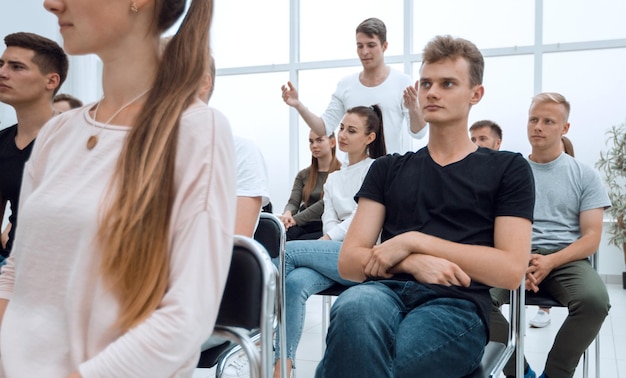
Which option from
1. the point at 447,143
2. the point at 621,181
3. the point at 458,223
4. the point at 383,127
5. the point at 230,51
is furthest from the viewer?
the point at 230,51

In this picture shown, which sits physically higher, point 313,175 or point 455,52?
point 455,52

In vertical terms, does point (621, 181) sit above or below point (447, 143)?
below

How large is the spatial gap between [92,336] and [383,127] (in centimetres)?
251

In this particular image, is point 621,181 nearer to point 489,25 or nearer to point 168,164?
point 489,25

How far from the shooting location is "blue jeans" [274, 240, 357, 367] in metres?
2.18

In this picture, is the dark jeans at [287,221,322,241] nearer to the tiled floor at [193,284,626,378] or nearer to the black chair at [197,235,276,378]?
the tiled floor at [193,284,626,378]

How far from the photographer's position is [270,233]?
200 centimetres

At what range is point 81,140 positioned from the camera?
0.88m

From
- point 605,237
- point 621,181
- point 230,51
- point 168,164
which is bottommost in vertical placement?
point 605,237

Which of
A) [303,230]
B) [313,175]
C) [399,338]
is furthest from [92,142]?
[313,175]

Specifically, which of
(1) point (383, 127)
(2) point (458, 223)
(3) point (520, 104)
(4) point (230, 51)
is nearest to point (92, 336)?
(2) point (458, 223)

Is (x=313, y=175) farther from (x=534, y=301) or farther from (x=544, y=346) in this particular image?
(x=534, y=301)

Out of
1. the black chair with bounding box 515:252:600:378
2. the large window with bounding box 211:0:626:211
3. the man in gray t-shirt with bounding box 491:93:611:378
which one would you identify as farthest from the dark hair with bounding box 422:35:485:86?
the large window with bounding box 211:0:626:211

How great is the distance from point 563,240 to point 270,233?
120cm
